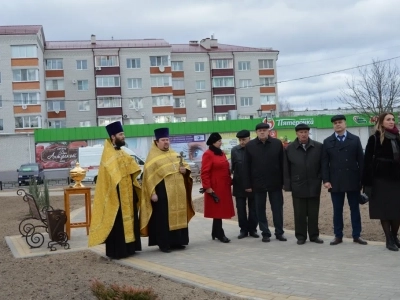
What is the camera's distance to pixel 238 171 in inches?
378

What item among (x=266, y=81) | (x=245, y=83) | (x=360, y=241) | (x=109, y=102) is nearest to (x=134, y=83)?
(x=109, y=102)

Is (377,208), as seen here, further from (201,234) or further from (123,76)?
(123,76)

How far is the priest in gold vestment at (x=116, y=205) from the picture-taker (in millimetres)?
7941

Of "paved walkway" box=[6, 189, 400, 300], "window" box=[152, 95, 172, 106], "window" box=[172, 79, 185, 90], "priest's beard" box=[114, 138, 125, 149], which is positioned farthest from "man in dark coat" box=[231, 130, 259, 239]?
"window" box=[172, 79, 185, 90]

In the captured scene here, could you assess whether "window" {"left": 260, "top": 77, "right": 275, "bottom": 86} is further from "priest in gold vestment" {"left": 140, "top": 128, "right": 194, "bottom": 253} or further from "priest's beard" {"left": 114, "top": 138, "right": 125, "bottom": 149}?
"priest's beard" {"left": 114, "top": 138, "right": 125, "bottom": 149}

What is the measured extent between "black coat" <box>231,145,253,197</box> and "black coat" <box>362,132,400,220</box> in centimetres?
222

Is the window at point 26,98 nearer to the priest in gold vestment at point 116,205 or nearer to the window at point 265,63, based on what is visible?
the window at point 265,63

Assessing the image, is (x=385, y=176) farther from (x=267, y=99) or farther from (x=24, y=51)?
(x=267, y=99)

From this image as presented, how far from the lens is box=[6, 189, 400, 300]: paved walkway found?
563cm

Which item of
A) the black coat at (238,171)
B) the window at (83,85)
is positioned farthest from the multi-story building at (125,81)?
the black coat at (238,171)

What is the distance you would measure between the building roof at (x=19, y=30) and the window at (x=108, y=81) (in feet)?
25.7

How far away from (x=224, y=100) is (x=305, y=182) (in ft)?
179

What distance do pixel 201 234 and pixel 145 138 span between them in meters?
37.1

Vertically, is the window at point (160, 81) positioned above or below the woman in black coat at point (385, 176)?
above
